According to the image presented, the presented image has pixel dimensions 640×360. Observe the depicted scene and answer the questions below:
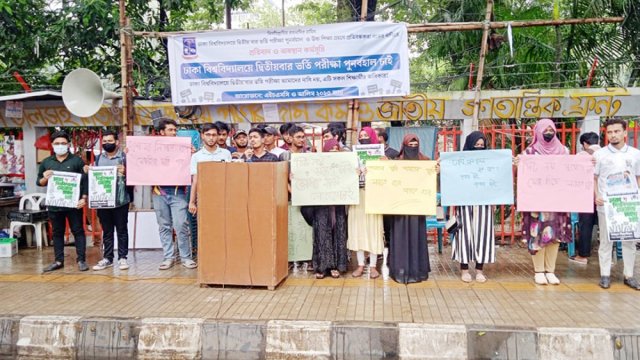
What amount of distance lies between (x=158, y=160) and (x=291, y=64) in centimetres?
227

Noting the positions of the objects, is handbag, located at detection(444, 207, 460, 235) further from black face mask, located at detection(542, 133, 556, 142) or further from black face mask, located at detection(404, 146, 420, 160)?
black face mask, located at detection(542, 133, 556, 142)

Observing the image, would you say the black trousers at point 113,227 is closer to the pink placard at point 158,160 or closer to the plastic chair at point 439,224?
the pink placard at point 158,160

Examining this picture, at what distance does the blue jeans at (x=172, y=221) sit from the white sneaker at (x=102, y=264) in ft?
2.59

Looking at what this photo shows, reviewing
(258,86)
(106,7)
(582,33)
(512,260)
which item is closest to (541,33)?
(582,33)

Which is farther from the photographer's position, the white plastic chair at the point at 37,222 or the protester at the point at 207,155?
the white plastic chair at the point at 37,222

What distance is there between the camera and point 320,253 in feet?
20.1

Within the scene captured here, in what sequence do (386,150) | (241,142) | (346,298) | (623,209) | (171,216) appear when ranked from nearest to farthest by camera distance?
(346,298) < (623,209) < (386,150) < (171,216) < (241,142)

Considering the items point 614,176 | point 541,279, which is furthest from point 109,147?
point 614,176

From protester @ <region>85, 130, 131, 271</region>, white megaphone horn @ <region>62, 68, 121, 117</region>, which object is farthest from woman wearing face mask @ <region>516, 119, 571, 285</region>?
white megaphone horn @ <region>62, 68, 121, 117</region>

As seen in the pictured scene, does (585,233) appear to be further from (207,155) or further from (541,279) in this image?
(207,155)

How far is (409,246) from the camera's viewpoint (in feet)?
19.3

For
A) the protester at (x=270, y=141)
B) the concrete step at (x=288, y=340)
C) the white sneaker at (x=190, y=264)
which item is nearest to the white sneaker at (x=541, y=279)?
the concrete step at (x=288, y=340)

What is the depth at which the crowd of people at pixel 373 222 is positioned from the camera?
571cm

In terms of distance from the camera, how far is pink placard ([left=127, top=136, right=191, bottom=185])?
653cm
